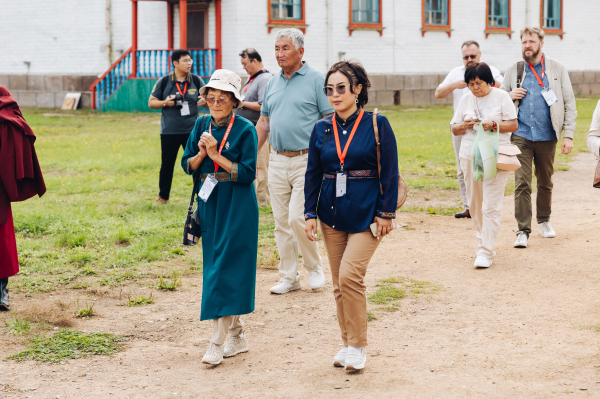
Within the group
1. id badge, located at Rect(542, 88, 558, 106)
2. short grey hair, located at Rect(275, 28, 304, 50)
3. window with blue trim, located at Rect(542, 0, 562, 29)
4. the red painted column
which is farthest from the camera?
window with blue trim, located at Rect(542, 0, 562, 29)

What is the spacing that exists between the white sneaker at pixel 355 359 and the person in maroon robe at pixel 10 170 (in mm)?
2971

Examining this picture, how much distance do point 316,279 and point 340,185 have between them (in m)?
2.20

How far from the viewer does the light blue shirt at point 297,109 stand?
6.38 meters

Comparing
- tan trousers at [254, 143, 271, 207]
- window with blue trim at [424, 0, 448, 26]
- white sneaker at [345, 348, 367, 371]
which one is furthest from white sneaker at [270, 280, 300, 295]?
window with blue trim at [424, 0, 448, 26]

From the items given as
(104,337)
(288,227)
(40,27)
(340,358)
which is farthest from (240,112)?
(40,27)

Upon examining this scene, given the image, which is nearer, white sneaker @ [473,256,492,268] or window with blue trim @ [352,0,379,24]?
white sneaker @ [473,256,492,268]

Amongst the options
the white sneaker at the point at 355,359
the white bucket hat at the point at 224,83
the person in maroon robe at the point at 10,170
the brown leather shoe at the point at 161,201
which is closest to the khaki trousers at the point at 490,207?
the white sneaker at the point at 355,359

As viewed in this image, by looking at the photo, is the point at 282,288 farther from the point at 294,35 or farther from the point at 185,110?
the point at 185,110

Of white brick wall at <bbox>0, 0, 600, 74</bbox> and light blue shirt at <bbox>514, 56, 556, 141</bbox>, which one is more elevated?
white brick wall at <bbox>0, 0, 600, 74</bbox>

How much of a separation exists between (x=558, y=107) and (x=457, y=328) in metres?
3.50

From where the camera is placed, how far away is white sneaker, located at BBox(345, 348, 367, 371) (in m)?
4.51

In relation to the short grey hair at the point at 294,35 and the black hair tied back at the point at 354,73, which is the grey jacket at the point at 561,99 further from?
the black hair tied back at the point at 354,73

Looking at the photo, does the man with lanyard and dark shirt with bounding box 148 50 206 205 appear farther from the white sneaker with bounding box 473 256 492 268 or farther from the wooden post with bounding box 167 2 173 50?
the wooden post with bounding box 167 2 173 50

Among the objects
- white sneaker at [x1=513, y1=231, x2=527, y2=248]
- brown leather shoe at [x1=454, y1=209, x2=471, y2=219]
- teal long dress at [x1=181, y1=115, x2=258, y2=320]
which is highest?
teal long dress at [x1=181, y1=115, x2=258, y2=320]
